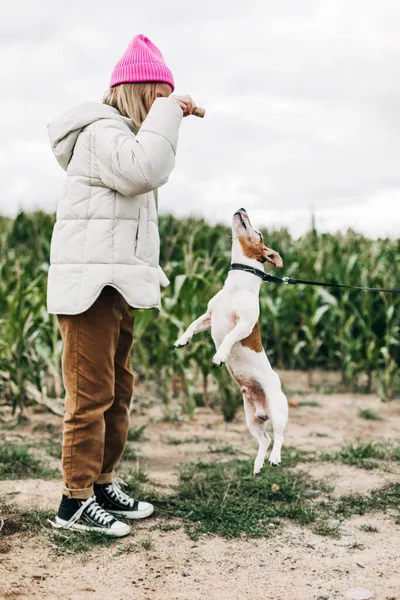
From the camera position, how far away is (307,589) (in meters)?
2.83

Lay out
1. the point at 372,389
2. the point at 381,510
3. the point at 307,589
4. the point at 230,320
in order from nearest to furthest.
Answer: the point at 230,320 → the point at 307,589 → the point at 381,510 → the point at 372,389

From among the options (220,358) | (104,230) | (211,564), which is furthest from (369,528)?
(104,230)

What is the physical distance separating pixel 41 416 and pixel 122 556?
271cm

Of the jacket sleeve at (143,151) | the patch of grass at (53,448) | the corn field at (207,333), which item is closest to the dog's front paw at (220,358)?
the jacket sleeve at (143,151)

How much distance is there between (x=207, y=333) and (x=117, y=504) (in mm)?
2279

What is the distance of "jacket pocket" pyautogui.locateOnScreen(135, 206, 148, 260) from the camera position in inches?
121

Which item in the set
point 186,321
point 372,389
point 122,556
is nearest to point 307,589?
point 122,556

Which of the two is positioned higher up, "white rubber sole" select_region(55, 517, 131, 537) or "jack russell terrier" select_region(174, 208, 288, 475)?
"jack russell terrier" select_region(174, 208, 288, 475)

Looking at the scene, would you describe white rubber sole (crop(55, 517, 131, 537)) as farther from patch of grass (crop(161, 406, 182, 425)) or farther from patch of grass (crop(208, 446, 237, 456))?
patch of grass (crop(161, 406, 182, 425))

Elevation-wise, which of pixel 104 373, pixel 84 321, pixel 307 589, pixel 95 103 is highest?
pixel 95 103

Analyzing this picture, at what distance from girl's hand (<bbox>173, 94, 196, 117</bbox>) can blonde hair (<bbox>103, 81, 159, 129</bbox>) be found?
14cm

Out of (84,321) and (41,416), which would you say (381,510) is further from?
(41,416)

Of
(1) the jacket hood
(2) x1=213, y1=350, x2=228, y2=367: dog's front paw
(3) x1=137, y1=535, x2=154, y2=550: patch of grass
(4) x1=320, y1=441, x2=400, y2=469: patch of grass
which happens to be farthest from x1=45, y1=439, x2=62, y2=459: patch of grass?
(2) x1=213, y1=350, x2=228, y2=367: dog's front paw

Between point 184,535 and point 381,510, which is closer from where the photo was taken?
point 184,535
